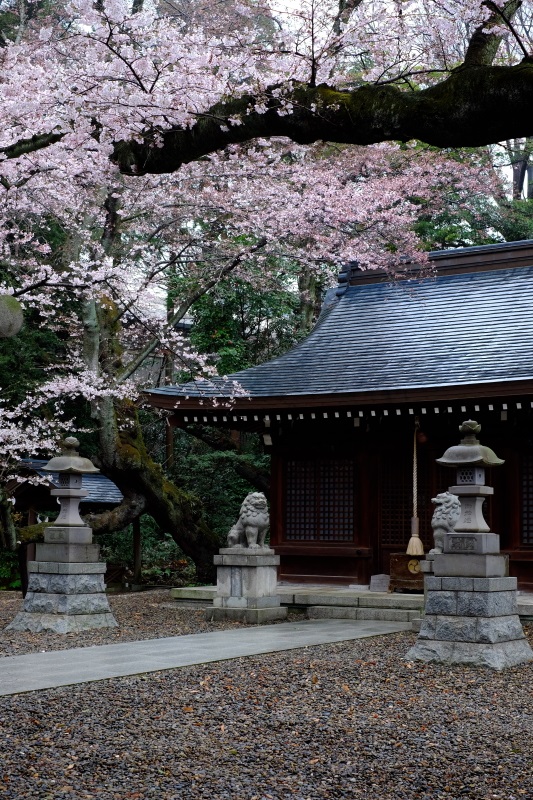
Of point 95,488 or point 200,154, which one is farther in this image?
point 95,488

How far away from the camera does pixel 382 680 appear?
865 centimetres

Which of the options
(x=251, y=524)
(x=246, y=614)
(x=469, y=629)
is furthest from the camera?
(x=251, y=524)

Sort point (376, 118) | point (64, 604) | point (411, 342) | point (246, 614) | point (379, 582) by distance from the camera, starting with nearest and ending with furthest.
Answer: point (376, 118) < point (64, 604) < point (246, 614) < point (379, 582) < point (411, 342)

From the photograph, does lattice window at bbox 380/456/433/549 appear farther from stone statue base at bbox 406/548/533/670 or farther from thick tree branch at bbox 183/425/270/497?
thick tree branch at bbox 183/425/270/497

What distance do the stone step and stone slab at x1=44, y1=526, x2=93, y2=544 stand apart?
376 centimetres

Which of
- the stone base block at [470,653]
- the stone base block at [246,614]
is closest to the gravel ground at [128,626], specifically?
the stone base block at [246,614]

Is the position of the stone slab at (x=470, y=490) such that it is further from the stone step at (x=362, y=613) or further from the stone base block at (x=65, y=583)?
the stone base block at (x=65, y=583)

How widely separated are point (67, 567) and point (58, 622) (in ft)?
2.36

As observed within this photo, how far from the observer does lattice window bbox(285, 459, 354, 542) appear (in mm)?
16156

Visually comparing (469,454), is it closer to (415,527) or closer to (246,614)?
(415,527)

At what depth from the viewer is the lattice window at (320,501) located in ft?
53.0

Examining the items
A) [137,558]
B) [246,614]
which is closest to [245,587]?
[246,614]

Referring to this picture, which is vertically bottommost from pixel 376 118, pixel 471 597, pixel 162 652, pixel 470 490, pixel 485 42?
pixel 162 652

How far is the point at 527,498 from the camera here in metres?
14.7
